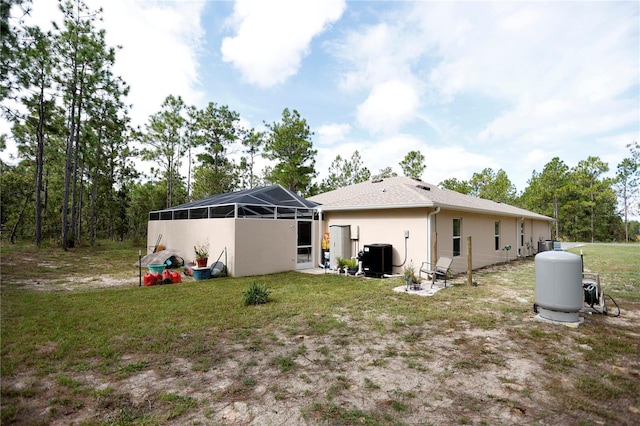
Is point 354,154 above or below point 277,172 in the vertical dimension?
above

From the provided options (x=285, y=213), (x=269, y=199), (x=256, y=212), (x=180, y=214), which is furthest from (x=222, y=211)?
(x=180, y=214)

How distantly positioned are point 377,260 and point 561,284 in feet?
16.4

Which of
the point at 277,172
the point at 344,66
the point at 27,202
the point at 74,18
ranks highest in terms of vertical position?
the point at 74,18

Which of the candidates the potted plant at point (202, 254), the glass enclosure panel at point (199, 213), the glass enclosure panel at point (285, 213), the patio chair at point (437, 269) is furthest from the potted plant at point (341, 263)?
the glass enclosure panel at point (199, 213)

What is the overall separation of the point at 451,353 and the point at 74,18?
22.9 meters

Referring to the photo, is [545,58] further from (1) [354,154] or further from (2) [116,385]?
(1) [354,154]

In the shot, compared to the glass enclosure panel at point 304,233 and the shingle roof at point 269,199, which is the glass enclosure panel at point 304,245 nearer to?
the glass enclosure panel at point 304,233

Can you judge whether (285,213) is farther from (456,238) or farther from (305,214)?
(456,238)

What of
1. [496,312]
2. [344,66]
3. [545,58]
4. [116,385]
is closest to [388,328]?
[496,312]

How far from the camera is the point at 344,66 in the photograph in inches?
480

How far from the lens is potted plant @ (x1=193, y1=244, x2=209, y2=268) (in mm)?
9180

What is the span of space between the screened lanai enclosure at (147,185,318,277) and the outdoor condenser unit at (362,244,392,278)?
8.41 feet

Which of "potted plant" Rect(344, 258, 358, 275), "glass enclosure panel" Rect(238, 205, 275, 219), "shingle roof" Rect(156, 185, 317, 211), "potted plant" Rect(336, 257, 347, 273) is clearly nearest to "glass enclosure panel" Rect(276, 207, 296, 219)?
"shingle roof" Rect(156, 185, 317, 211)

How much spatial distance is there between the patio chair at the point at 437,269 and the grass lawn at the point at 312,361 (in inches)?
46.1
